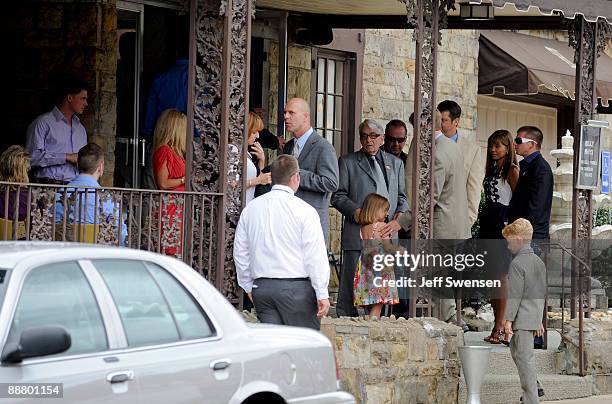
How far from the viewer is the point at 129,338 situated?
281 inches

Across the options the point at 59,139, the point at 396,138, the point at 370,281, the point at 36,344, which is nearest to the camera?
the point at 36,344

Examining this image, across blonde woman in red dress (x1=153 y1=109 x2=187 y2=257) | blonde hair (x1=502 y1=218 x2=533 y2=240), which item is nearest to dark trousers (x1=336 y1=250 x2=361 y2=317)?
blonde hair (x1=502 y1=218 x2=533 y2=240)

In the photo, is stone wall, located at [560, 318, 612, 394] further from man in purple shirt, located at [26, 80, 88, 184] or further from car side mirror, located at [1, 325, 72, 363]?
car side mirror, located at [1, 325, 72, 363]

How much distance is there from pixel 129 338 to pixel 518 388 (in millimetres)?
7015

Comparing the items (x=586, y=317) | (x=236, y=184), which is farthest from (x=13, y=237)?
(x=586, y=317)

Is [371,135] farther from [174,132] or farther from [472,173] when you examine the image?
[174,132]

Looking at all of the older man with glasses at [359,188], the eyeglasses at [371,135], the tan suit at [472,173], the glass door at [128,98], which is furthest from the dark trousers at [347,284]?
the glass door at [128,98]

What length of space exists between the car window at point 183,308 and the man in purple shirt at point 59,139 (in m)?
5.37

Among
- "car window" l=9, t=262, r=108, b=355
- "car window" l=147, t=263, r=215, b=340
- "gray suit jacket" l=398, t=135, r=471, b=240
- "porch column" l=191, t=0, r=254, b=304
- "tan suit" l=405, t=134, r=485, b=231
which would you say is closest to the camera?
"car window" l=9, t=262, r=108, b=355

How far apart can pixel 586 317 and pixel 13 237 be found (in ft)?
22.4

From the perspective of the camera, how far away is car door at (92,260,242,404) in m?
7.15

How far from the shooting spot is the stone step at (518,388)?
13.4 metres

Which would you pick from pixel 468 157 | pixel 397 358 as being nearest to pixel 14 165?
pixel 397 358

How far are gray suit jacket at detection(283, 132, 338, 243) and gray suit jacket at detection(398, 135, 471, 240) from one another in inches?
62.8
